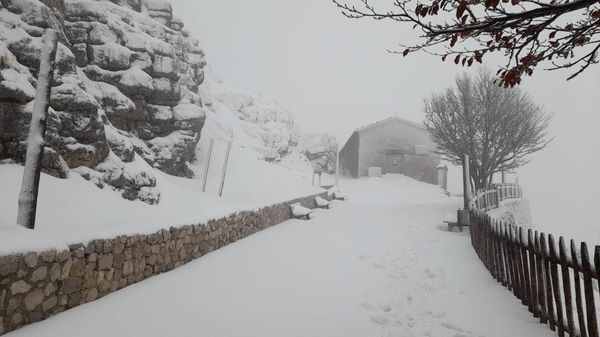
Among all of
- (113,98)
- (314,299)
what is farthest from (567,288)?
(113,98)

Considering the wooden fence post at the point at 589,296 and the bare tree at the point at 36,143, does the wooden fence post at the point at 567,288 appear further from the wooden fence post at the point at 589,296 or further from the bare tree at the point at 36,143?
the bare tree at the point at 36,143

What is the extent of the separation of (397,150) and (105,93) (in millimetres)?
31102

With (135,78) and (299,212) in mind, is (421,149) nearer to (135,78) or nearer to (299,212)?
(299,212)

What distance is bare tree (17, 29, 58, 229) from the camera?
4.32 metres

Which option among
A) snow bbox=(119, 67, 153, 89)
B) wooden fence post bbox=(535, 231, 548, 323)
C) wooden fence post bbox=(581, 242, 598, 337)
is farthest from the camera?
snow bbox=(119, 67, 153, 89)

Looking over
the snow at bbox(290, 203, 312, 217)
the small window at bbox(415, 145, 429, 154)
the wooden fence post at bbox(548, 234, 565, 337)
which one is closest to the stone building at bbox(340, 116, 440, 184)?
the small window at bbox(415, 145, 429, 154)

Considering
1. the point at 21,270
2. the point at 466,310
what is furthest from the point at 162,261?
the point at 466,310

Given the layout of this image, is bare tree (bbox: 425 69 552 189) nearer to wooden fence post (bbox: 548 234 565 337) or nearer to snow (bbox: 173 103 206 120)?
snow (bbox: 173 103 206 120)

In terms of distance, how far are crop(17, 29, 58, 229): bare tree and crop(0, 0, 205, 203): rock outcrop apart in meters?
2.43

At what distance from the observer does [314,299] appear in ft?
16.7

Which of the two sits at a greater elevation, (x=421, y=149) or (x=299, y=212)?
(x=421, y=149)

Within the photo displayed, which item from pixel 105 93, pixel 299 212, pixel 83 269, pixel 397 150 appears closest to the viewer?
pixel 83 269

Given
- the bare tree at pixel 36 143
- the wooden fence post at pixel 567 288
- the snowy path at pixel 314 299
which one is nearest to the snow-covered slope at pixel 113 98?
the bare tree at pixel 36 143

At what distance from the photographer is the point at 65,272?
409cm
